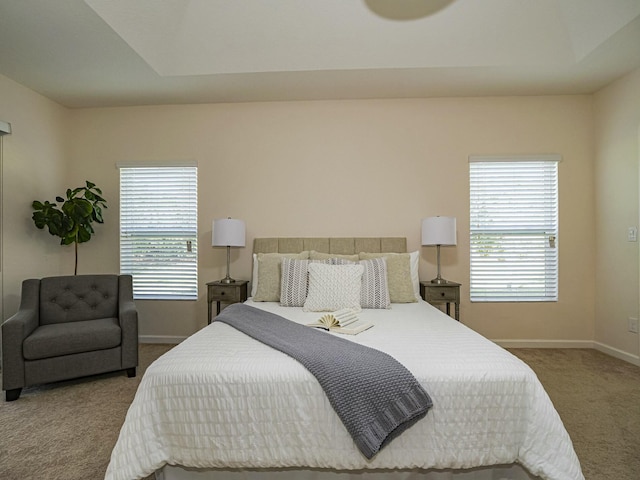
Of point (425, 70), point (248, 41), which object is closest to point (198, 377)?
point (248, 41)

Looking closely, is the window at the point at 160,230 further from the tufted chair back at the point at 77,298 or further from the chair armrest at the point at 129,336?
the chair armrest at the point at 129,336

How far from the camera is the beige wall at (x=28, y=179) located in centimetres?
364

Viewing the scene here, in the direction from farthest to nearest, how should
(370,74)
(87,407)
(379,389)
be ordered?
(370,74) < (87,407) < (379,389)

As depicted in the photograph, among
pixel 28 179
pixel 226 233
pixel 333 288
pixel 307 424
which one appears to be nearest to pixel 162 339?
pixel 226 233

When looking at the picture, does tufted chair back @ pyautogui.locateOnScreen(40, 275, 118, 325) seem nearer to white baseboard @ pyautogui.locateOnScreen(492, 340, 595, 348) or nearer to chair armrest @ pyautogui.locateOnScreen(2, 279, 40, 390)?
chair armrest @ pyautogui.locateOnScreen(2, 279, 40, 390)

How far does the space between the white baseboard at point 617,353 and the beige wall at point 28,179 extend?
591 centimetres

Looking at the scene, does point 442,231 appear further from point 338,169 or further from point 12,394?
point 12,394

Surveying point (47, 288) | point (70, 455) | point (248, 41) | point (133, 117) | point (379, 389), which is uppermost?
point (248, 41)

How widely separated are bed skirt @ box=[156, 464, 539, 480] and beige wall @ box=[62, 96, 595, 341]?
259 cm

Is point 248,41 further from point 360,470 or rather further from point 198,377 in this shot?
point 360,470

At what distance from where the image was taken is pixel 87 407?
268 centimetres

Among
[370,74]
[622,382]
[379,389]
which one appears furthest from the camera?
[370,74]

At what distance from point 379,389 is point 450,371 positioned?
33cm

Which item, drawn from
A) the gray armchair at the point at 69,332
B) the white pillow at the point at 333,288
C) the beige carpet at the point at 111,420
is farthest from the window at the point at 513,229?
the gray armchair at the point at 69,332
